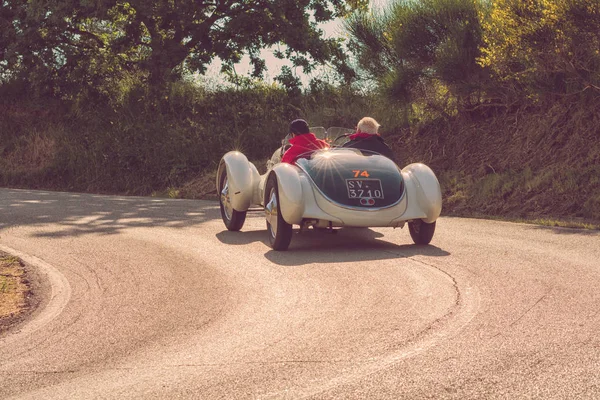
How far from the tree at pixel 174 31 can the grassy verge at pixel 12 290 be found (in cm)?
1691

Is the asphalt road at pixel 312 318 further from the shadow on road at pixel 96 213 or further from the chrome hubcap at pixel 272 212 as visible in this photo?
the shadow on road at pixel 96 213

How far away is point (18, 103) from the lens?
102 ft

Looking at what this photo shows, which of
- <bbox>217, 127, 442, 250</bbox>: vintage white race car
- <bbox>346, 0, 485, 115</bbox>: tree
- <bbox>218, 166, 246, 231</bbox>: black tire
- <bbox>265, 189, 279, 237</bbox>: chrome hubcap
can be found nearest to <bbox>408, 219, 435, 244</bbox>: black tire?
<bbox>217, 127, 442, 250</bbox>: vintage white race car

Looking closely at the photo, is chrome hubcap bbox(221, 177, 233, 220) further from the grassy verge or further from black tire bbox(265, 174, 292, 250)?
the grassy verge

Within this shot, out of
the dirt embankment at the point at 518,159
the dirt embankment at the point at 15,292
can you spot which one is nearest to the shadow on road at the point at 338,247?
the dirt embankment at the point at 15,292

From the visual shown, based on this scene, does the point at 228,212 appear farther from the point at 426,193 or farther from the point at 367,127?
the point at 426,193

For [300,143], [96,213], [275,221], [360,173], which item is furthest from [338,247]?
[96,213]

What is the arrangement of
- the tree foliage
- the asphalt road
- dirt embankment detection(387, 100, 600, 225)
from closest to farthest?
1. the asphalt road
2. dirt embankment detection(387, 100, 600, 225)
3. the tree foliage

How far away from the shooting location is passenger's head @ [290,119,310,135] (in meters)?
11.5

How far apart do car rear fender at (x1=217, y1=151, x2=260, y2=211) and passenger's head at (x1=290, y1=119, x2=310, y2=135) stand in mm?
978

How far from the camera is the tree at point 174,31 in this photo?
87.9 ft

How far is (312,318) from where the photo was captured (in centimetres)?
700

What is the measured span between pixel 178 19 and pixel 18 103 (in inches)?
297

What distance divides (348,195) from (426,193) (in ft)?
3.39
